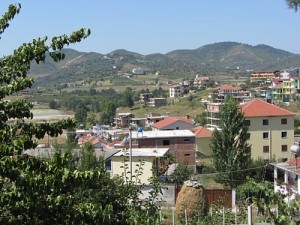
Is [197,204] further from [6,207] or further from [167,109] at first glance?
[167,109]

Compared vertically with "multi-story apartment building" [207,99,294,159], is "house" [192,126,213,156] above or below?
below

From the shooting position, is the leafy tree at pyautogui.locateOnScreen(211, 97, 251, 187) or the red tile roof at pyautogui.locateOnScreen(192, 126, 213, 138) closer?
the leafy tree at pyautogui.locateOnScreen(211, 97, 251, 187)

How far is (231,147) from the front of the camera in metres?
32.8

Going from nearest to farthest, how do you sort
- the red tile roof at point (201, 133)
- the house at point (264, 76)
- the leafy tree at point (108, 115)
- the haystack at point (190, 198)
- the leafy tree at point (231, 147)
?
the haystack at point (190, 198) < the leafy tree at point (231, 147) < the red tile roof at point (201, 133) < the leafy tree at point (108, 115) < the house at point (264, 76)

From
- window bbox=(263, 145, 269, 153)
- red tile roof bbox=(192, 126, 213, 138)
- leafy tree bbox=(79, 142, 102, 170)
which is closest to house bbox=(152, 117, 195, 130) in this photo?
red tile roof bbox=(192, 126, 213, 138)

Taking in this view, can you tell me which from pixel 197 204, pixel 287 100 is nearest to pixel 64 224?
pixel 197 204

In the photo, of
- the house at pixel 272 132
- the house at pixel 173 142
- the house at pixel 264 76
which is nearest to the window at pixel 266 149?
the house at pixel 272 132

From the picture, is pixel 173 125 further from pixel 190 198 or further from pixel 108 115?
pixel 108 115

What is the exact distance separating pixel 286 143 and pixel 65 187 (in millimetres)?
44277

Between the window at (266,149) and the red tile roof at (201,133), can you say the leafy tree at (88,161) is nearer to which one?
the window at (266,149)

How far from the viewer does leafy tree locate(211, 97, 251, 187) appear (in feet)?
105

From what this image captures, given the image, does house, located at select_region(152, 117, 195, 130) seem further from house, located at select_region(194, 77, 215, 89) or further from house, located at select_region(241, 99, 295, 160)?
house, located at select_region(194, 77, 215, 89)

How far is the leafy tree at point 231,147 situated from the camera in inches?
1259

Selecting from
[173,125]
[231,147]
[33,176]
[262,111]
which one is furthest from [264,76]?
[33,176]
